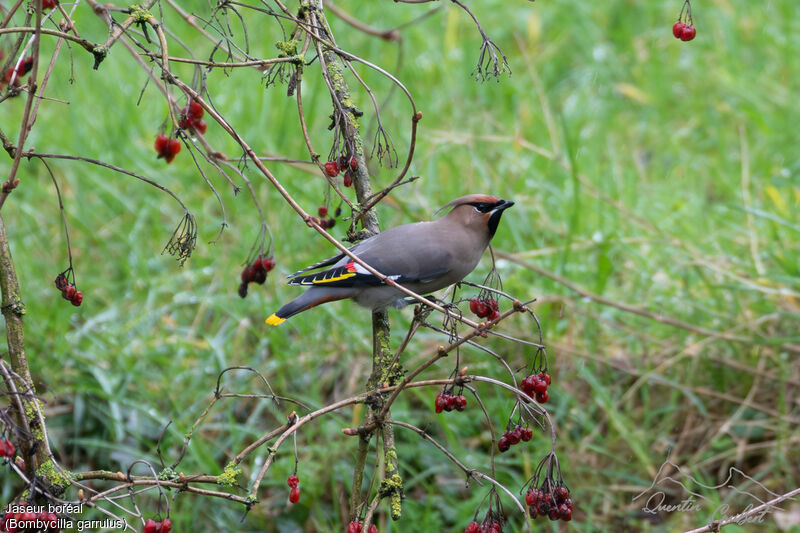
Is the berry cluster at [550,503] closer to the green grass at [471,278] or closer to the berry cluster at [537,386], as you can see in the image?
the berry cluster at [537,386]

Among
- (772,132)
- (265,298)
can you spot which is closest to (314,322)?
(265,298)

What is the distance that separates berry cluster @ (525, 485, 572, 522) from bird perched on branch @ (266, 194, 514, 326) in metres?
1.05

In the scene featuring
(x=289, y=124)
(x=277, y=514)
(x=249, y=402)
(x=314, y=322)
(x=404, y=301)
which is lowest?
(x=277, y=514)

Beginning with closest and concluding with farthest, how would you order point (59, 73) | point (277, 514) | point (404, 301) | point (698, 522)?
point (404, 301) < point (698, 522) < point (277, 514) < point (59, 73)

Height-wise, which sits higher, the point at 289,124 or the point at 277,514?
the point at 289,124

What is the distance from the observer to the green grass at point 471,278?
12.6ft

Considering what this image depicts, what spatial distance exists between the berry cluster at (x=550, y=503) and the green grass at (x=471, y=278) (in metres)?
1.41

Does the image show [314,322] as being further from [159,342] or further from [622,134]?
[622,134]

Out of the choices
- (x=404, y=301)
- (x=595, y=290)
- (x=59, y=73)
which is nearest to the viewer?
(x=404, y=301)

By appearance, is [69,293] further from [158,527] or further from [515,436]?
[515,436]

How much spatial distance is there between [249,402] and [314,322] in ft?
1.62

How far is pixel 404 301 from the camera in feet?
10.4

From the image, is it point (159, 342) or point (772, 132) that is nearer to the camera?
point (159, 342)

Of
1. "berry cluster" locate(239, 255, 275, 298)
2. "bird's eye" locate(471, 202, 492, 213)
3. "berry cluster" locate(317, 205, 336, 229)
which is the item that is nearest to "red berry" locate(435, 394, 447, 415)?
"berry cluster" locate(317, 205, 336, 229)
